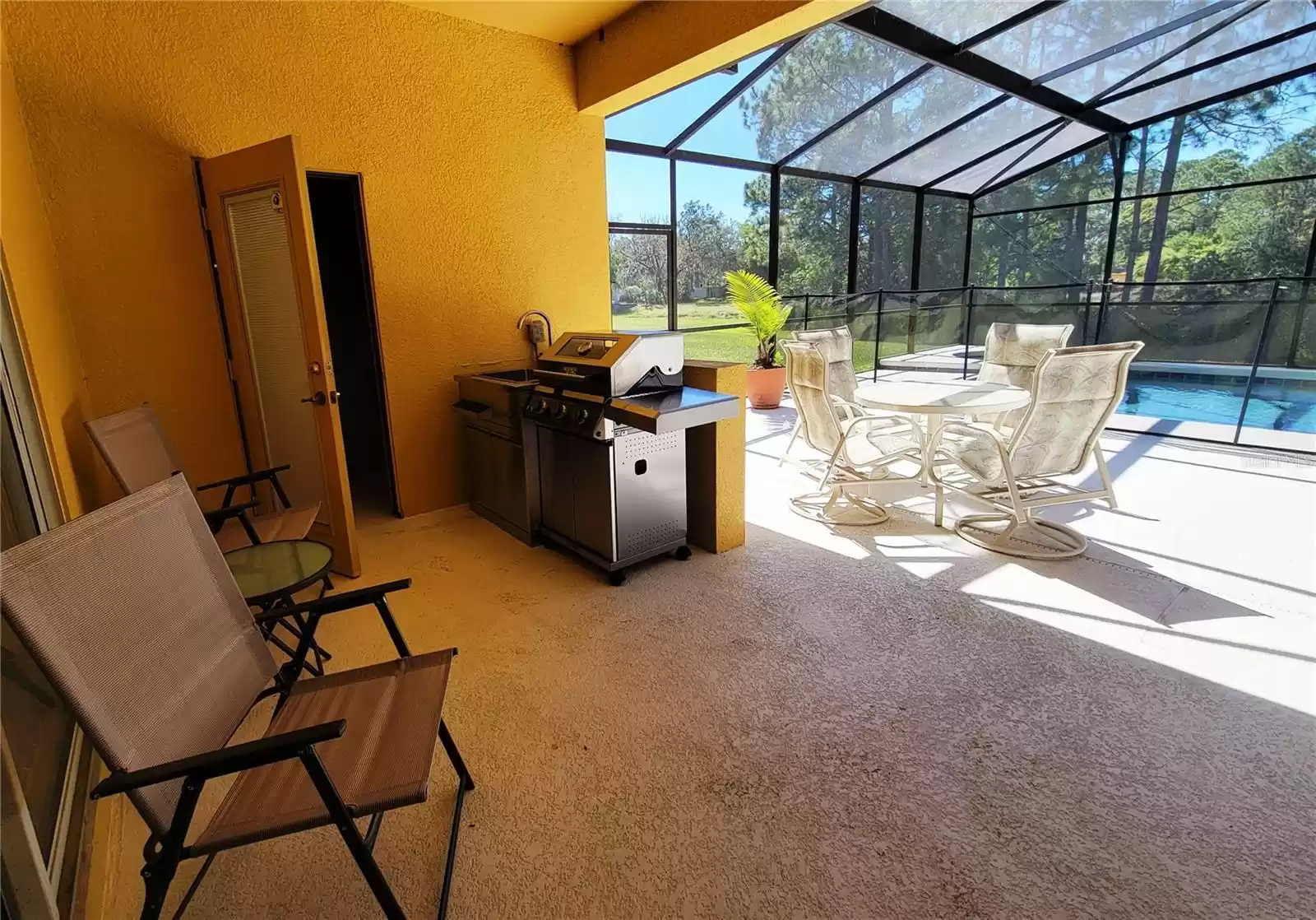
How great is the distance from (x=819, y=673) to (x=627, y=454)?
1.31 meters

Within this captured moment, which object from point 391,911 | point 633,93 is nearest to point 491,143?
point 633,93

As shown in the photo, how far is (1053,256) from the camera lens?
884cm

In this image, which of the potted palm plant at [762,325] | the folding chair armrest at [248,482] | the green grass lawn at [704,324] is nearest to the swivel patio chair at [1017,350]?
the potted palm plant at [762,325]

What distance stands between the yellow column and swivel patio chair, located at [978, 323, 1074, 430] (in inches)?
81.8

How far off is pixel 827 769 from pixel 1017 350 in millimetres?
3989

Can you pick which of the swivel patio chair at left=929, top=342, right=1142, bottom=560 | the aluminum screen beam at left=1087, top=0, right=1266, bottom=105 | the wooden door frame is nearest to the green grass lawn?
the swivel patio chair at left=929, top=342, right=1142, bottom=560

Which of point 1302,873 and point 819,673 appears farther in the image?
point 819,673

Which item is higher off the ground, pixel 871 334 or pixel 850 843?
pixel 871 334

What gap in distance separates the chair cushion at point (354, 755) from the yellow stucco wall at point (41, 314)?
1.40 metres

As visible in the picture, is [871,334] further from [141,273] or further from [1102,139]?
[141,273]

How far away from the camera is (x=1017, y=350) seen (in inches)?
184

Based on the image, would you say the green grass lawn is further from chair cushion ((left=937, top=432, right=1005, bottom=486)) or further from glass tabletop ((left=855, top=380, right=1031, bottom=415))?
chair cushion ((left=937, top=432, right=1005, bottom=486))

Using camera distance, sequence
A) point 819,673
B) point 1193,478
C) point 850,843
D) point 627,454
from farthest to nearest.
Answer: point 1193,478 → point 627,454 → point 819,673 → point 850,843

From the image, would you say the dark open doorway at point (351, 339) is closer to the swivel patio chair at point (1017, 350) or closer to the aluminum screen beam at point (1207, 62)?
the swivel patio chair at point (1017, 350)
